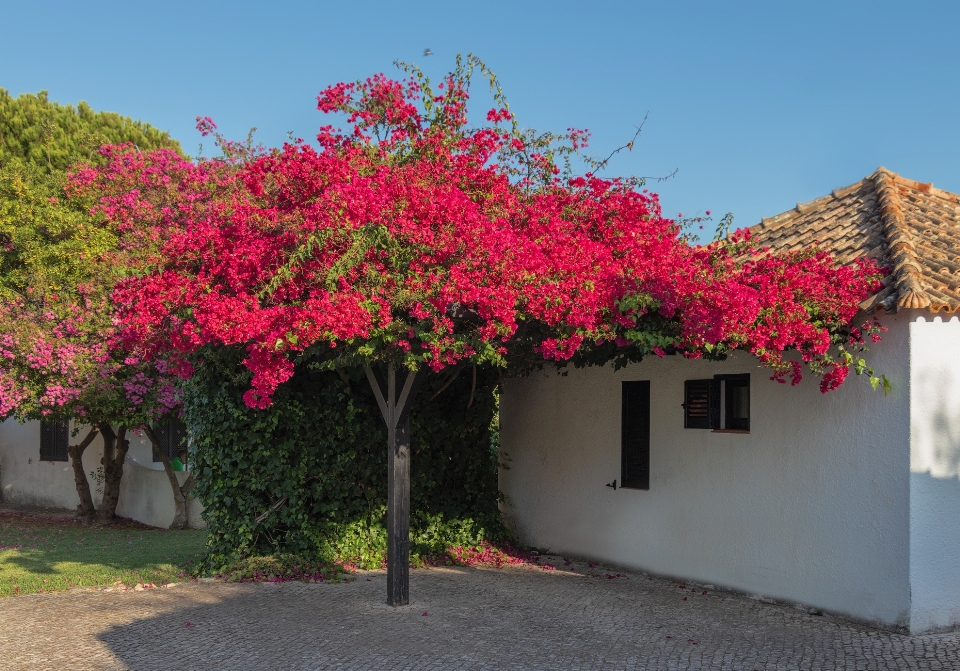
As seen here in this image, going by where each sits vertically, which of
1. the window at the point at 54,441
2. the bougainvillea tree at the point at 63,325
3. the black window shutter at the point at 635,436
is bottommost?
the window at the point at 54,441

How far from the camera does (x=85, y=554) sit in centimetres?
1264

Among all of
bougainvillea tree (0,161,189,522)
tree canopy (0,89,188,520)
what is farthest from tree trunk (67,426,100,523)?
bougainvillea tree (0,161,189,522)

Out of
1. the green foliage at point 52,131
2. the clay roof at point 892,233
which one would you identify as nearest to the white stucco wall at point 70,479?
the green foliage at point 52,131

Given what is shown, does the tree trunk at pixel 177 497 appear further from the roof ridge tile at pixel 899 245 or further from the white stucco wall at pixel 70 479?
the roof ridge tile at pixel 899 245

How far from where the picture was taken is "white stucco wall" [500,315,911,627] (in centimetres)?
768

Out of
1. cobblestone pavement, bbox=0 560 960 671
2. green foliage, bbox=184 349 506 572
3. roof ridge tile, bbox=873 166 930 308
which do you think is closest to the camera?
cobblestone pavement, bbox=0 560 960 671

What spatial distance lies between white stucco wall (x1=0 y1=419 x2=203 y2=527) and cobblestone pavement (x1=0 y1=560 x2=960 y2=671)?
6.27m

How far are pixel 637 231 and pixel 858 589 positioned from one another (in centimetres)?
365

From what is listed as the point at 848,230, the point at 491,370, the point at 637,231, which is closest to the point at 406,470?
the point at 637,231

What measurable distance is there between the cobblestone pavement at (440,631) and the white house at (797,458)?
1.47 feet

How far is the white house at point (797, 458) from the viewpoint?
A: 7523 millimetres

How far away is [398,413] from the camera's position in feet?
27.3

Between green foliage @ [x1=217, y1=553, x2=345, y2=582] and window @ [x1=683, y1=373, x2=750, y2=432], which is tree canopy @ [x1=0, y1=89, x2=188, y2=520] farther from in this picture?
window @ [x1=683, y1=373, x2=750, y2=432]

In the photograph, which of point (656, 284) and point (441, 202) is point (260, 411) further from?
point (656, 284)
